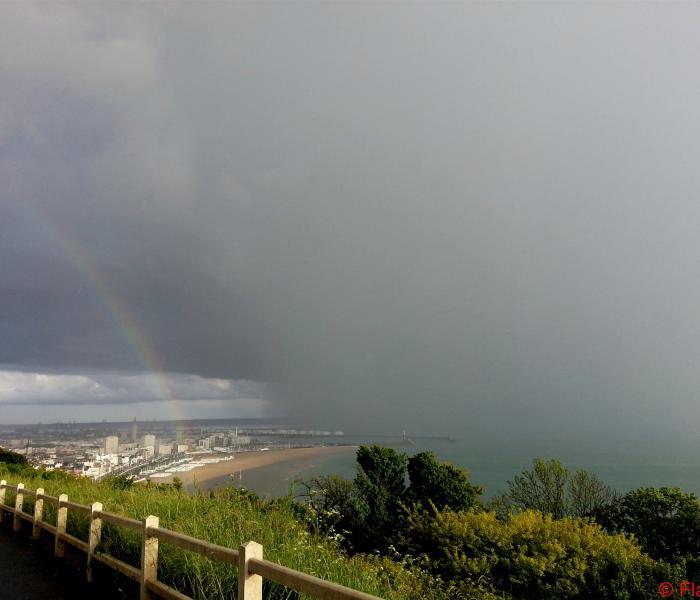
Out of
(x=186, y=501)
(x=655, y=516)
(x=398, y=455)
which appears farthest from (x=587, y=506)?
(x=186, y=501)

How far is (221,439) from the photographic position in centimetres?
14750

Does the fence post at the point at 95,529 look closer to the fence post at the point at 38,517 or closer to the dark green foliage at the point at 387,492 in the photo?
the fence post at the point at 38,517

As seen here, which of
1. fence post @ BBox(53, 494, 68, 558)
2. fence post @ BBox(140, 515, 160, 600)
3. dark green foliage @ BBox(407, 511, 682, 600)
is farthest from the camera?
dark green foliage @ BBox(407, 511, 682, 600)

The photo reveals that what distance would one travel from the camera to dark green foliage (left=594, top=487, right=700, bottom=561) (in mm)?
27938

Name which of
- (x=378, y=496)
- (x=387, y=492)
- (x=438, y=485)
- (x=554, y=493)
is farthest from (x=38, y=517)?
(x=554, y=493)

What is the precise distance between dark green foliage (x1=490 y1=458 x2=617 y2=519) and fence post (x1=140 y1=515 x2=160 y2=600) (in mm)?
38456

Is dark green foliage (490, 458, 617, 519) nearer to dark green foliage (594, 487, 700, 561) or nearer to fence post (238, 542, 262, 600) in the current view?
dark green foliage (594, 487, 700, 561)

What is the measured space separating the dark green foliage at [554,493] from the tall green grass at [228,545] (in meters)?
34.5

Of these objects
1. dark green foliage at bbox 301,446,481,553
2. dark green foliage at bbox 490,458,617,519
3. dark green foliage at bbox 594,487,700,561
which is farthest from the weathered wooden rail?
dark green foliage at bbox 490,458,617,519

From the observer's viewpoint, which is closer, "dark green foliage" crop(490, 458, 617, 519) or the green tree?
the green tree

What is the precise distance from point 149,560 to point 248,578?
2.44 meters

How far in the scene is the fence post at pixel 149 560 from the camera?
5.96m

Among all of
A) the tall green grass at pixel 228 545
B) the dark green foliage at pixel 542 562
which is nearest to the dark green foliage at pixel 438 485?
the dark green foliage at pixel 542 562

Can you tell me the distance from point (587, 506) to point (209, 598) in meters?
42.0
